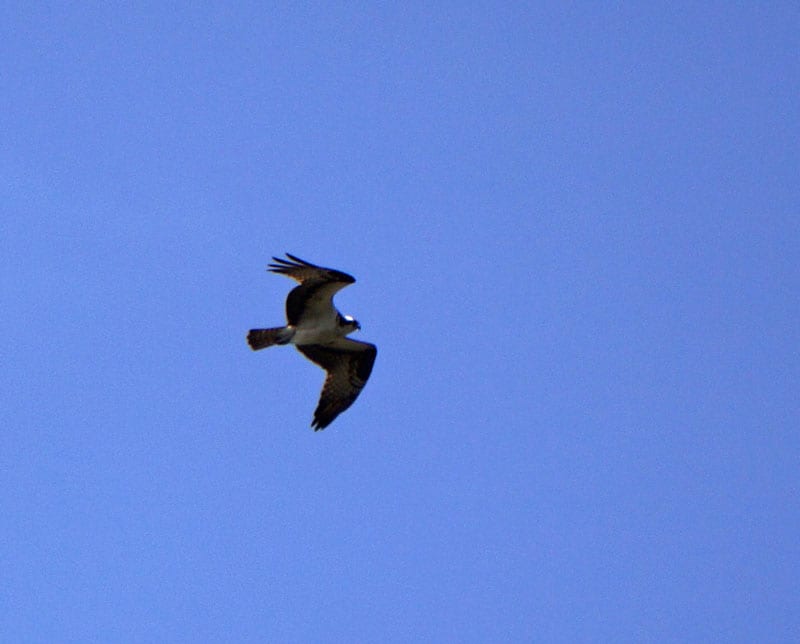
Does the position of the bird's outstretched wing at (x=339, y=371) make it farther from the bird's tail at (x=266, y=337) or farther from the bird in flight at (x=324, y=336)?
A: the bird's tail at (x=266, y=337)

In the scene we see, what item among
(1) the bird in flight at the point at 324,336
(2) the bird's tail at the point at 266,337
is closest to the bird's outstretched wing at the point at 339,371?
(1) the bird in flight at the point at 324,336

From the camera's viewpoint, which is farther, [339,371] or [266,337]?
[339,371]

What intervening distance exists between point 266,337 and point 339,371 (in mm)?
1572

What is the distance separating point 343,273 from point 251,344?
1.77m

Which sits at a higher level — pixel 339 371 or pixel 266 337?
pixel 339 371

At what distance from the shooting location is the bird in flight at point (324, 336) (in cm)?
2336

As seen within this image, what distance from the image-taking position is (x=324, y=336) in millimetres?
24375

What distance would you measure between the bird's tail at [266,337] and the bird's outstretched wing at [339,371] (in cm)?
89

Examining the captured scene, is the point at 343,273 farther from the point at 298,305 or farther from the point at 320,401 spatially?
the point at 320,401

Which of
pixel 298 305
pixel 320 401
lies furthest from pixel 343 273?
pixel 320 401

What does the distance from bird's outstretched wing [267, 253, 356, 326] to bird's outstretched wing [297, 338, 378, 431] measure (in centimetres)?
114

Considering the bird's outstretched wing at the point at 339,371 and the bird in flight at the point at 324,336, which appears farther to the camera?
the bird's outstretched wing at the point at 339,371

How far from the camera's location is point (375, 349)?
25078mm

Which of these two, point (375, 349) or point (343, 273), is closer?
point (343, 273)
